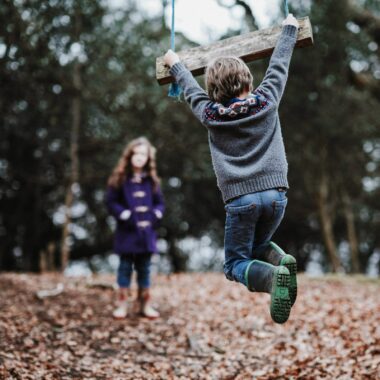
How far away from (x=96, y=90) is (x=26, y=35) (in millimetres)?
3559

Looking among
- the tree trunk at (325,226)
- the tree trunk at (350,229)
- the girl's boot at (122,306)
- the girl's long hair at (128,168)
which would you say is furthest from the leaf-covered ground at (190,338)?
the tree trunk at (350,229)

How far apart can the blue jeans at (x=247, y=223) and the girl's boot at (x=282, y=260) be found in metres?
0.11

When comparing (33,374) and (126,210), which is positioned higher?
(126,210)

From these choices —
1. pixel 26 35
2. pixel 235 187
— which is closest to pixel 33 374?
pixel 235 187

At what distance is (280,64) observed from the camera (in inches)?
132

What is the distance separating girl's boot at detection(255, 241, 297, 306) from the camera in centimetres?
320

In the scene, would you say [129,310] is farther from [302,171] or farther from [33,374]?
[302,171]

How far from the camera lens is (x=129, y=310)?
639cm

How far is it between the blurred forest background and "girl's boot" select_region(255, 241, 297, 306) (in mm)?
7905

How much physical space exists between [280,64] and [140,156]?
9.44 ft

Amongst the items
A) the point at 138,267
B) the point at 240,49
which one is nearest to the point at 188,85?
the point at 240,49

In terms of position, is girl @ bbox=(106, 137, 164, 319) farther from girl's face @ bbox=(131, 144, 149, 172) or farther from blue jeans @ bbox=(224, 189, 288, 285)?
blue jeans @ bbox=(224, 189, 288, 285)

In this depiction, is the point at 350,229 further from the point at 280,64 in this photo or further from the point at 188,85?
the point at 188,85

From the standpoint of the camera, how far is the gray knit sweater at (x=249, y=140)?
3180 millimetres
